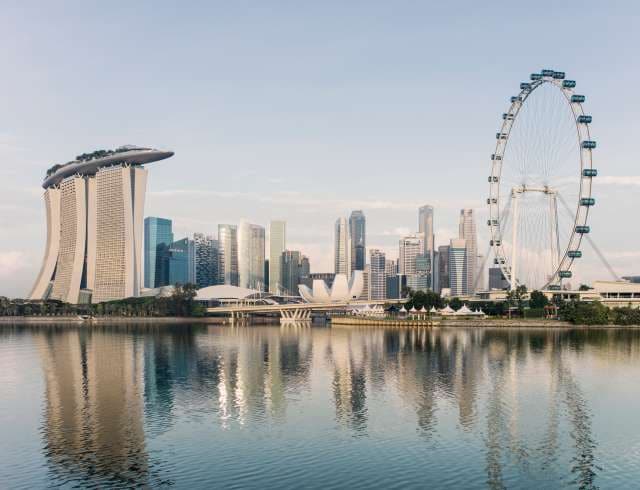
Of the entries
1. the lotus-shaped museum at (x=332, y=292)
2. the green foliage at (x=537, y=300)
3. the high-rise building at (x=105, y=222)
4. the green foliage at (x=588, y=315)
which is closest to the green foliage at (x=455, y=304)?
the green foliage at (x=537, y=300)

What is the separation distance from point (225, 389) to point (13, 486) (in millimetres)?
20046

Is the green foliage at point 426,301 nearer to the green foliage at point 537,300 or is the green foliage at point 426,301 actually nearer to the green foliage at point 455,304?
the green foliage at point 455,304

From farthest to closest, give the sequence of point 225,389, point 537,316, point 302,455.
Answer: point 537,316, point 225,389, point 302,455

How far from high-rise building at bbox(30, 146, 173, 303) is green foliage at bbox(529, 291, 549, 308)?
100472mm

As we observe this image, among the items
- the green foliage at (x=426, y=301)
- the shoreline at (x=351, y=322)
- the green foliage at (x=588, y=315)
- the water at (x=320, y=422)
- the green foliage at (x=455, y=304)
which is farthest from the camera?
the green foliage at (x=455, y=304)

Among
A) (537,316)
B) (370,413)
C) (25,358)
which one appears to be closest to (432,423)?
Result: (370,413)

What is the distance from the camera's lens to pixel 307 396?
41.8m

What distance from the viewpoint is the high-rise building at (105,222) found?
593 ft

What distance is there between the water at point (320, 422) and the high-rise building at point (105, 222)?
122239 mm

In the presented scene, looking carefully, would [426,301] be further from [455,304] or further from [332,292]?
[332,292]

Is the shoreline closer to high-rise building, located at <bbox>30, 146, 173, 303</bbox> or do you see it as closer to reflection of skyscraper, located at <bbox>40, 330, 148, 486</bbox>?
high-rise building, located at <bbox>30, 146, 173, 303</bbox>

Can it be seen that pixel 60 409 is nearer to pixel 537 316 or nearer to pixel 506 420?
pixel 506 420

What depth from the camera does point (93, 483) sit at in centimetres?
2453

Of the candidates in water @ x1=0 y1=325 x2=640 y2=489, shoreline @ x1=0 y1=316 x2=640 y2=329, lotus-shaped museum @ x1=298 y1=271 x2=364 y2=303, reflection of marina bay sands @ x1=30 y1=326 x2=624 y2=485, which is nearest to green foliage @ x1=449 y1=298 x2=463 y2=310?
shoreline @ x1=0 y1=316 x2=640 y2=329
